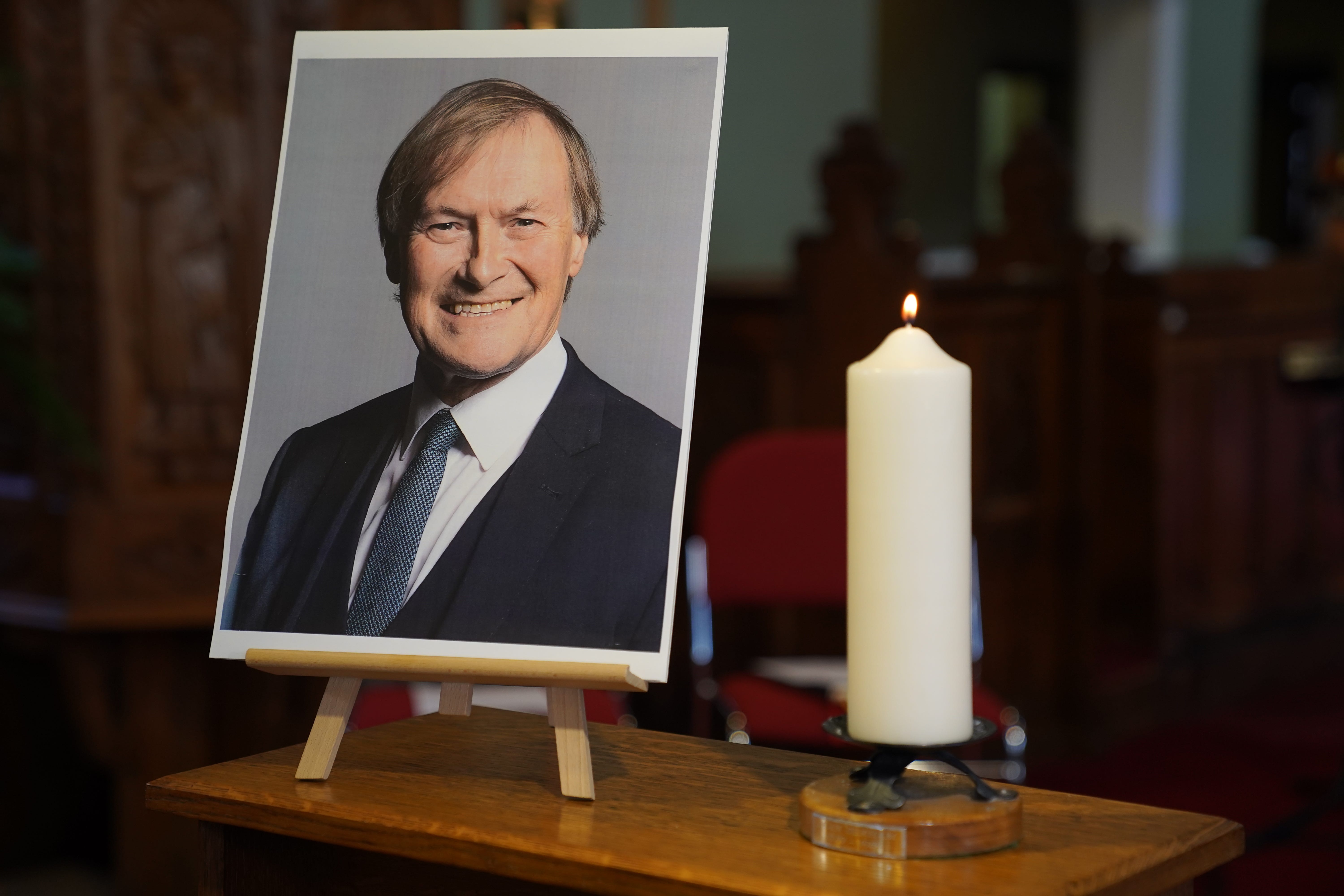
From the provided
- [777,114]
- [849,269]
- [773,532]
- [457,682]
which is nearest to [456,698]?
[457,682]

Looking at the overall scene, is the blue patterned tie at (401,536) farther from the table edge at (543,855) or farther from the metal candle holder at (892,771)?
the metal candle holder at (892,771)

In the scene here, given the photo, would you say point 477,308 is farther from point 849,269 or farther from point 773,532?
point 849,269

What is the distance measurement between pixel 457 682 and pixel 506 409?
21 centimetres

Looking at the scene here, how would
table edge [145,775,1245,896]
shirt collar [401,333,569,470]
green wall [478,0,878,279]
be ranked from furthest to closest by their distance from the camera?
green wall [478,0,878,279] < shirt collar [401,333,569,470] < table edge [145,775,1245,896]

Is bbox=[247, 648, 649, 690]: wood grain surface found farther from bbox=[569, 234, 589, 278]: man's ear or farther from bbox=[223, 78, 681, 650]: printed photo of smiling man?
bbox=[569, 234, 589, 278]: man's ear

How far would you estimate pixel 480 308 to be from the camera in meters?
1.19

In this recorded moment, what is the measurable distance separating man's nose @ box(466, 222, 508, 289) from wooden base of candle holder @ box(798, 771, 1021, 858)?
1.51 ft

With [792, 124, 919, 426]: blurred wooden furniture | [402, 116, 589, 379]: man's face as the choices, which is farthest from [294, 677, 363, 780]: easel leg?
[792, 124, 919, 426]: blurred wooden furniture

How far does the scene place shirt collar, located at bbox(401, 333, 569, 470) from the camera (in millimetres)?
1170

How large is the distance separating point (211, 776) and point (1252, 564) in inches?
173

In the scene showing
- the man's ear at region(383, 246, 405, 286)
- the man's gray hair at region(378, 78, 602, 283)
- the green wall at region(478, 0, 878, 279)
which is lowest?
the man's ear at region(383, 246, 405, 286)

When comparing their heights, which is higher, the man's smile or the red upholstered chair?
the man's smile

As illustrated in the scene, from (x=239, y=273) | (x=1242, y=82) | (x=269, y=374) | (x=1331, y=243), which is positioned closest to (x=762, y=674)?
(x=239, y=273)

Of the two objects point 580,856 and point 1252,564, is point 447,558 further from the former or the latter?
point 1252,564
